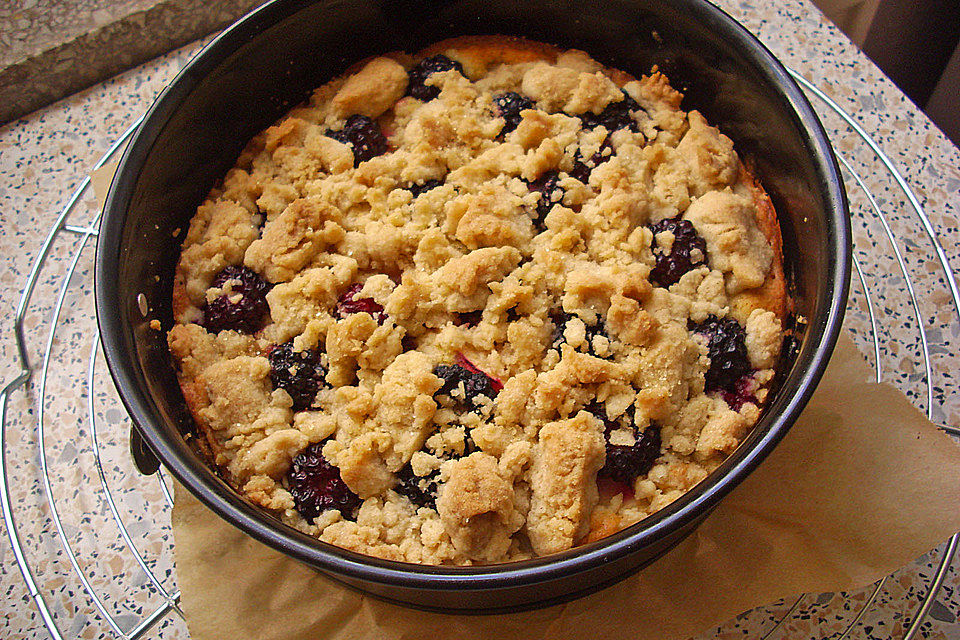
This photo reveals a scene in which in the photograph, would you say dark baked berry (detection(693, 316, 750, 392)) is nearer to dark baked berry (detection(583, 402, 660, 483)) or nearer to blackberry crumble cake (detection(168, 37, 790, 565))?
blackberry crumble cake (detection(168, 37, 790, 565))

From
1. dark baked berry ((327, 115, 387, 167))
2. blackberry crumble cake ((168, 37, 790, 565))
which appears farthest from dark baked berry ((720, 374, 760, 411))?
dark baked berry ((327, 115, 387, 167))

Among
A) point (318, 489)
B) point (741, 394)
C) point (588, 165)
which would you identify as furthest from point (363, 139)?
point (741, 394)

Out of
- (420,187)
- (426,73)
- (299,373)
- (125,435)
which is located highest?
(426,73)

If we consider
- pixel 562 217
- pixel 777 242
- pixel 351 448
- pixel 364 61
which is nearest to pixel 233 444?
pixel 351 448

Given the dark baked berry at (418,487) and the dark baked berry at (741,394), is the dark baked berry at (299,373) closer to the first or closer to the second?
the dark baked berry at (418,487)

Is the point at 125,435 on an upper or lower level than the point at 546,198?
lower

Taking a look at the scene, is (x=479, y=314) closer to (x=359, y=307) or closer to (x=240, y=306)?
(x=359, y=307)
